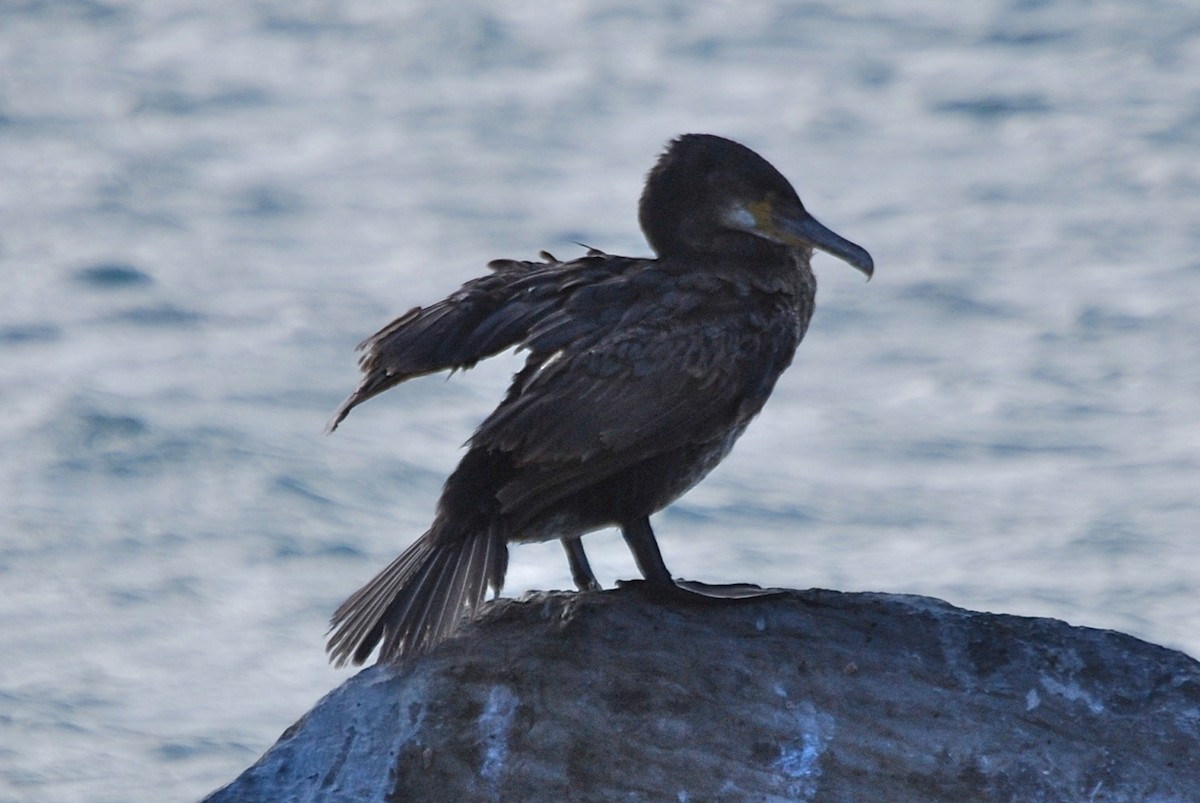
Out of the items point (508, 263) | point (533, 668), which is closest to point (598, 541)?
point (508, 263)

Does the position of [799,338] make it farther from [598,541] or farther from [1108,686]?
[598,541]

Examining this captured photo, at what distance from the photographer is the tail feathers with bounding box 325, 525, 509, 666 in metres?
4.64

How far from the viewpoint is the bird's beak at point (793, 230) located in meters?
5.39

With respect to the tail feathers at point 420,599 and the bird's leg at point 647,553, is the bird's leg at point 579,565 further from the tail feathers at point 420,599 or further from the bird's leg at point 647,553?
the tail feathers at point 420,599

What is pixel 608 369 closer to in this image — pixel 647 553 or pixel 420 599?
pixel 647 553

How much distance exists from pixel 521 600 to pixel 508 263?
974 millimetres

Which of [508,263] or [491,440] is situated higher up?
[508,263]

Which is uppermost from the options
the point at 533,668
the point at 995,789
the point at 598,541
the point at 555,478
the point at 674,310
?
the point at 598,541

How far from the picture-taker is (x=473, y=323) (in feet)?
16.9

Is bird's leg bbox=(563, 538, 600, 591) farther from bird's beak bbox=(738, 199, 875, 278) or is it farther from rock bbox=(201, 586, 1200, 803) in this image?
bird's beak bbox=(738, 199, 875, 278)

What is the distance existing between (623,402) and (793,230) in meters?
0.83

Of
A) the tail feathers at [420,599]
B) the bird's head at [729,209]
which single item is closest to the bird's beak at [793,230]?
the bird's head at [729,209]

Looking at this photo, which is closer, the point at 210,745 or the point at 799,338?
the point at 799,338

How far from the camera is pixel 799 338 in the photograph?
5.38 meters
